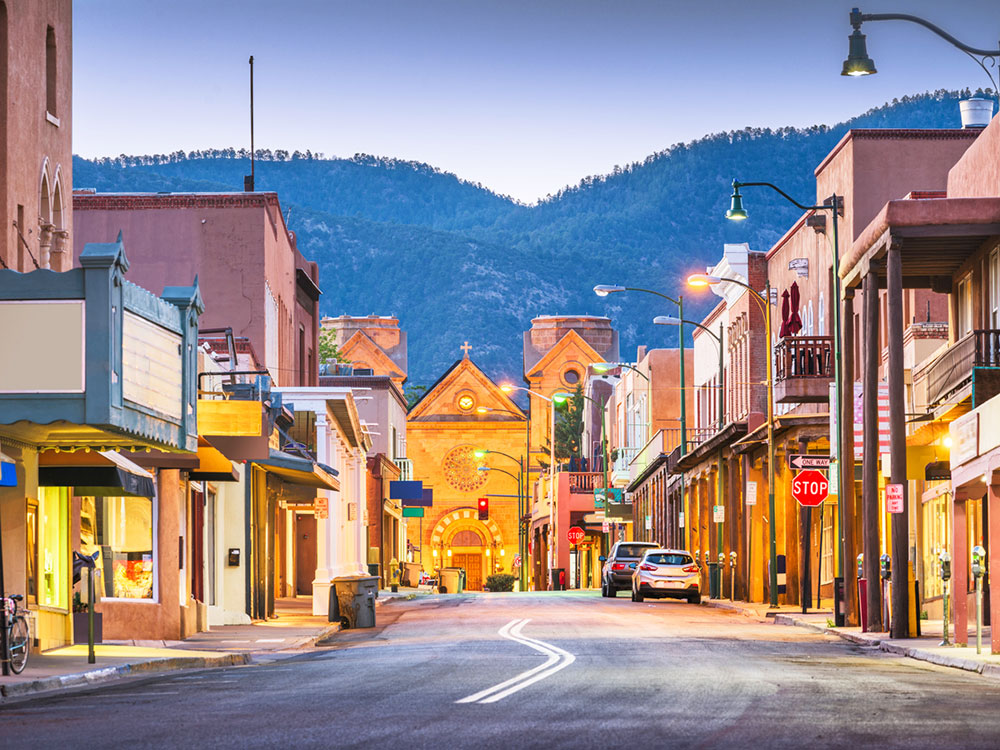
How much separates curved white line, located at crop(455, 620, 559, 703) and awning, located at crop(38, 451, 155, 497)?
637 centimetres

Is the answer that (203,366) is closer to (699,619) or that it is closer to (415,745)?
(699,619)

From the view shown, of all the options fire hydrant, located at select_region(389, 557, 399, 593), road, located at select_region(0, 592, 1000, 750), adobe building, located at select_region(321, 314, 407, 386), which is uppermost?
adobe building, located at select_region(321, 314, 407, 386)

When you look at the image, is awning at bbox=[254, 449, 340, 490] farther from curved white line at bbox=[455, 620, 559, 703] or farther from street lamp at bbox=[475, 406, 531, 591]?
street lamp at bbox=[475, 406, 531, 591]

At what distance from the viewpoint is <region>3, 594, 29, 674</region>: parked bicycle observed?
1956 centimetres

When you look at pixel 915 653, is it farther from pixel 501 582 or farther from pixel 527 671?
pixel 501 582

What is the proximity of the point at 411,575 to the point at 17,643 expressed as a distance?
80575mm

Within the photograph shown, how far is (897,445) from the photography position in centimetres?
2794

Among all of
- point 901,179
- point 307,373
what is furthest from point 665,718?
point 307,373

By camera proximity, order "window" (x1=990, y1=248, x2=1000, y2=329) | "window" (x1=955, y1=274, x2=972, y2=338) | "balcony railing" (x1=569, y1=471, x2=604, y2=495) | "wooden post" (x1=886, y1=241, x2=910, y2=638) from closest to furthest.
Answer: "wooden post" (x1=886, y1=241, x2=910, y2=638), "window" (x1=990, y1=248, x2=1000, y2=329), "window" (x1=955, y1=274, x2=972, y2=338), "balcony railing" (x1=569, y1=471, x2=604, y2=495)

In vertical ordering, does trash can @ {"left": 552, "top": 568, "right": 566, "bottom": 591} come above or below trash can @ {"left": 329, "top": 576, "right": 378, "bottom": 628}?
below

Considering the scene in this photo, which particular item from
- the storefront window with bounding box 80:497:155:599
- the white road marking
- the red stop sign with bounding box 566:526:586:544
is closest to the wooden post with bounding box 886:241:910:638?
the white road marking

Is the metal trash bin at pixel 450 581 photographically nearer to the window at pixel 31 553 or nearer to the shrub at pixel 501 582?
the shrub at pixel 501 582

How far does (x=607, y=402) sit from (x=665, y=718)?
94396 mm

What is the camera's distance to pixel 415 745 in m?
11.8
